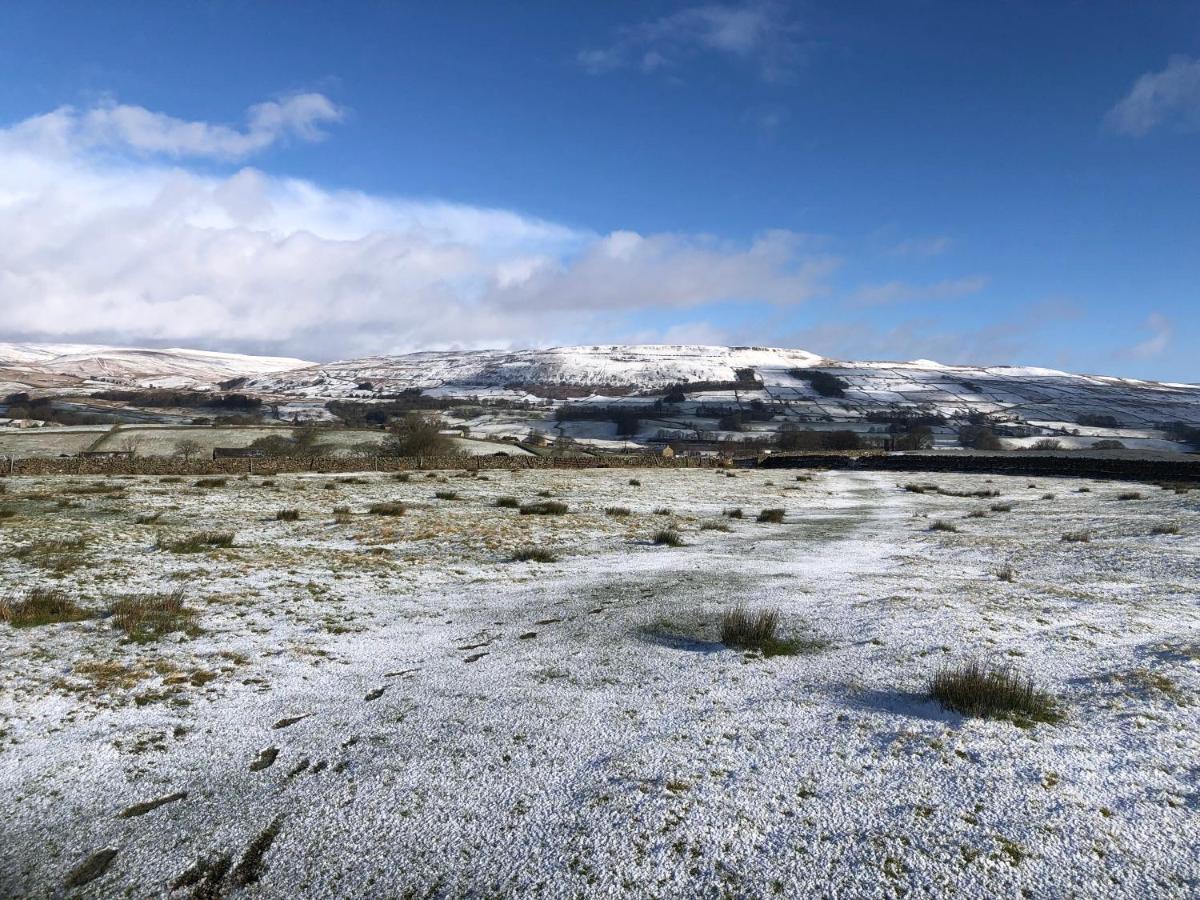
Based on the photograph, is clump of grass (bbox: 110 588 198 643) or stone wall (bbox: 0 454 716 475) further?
stone wall (bbox: 0 454 716 475)

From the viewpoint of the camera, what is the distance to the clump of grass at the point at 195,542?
1620 centimetres

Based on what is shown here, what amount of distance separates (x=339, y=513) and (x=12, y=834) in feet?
65.9

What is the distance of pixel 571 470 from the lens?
177ft

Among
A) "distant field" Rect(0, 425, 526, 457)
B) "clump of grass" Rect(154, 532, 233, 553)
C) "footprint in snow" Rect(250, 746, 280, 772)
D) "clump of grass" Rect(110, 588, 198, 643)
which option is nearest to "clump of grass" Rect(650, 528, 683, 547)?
"clump of grass" Rect(154, 532, 233, 553)

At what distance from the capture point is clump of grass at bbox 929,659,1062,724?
6.25 metres

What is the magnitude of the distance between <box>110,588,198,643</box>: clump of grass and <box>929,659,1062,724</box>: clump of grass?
9.67 metres

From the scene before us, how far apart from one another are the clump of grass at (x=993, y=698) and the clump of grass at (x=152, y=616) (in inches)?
381

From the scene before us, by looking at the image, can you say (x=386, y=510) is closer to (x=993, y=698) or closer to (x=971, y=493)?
(x=993, y=698)

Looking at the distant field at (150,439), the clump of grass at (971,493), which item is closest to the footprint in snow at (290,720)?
the clump of grass at (971,493)

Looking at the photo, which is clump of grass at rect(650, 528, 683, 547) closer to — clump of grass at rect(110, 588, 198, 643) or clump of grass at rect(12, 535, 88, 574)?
clump of grass at rect(110, 588, 198, 643)

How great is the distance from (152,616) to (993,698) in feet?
36.2

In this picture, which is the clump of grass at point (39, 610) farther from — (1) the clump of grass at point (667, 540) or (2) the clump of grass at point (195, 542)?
(1) the clump of grass at point (667, 540)

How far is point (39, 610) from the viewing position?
9992 millimetres

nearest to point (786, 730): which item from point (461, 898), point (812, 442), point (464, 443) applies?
point (461, 898)
